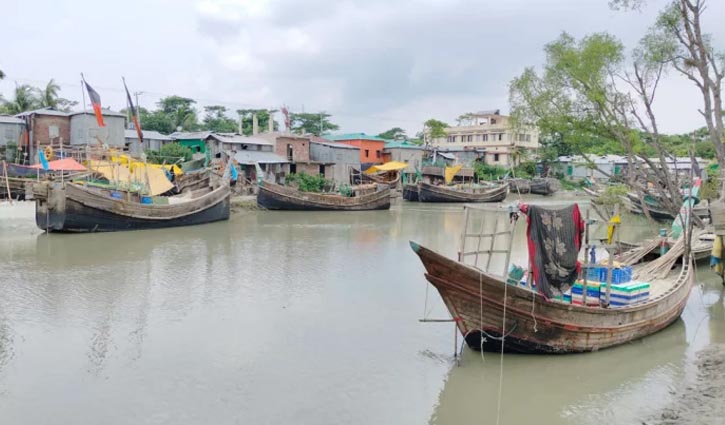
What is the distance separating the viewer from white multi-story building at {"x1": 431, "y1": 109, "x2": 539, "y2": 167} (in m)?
49.8

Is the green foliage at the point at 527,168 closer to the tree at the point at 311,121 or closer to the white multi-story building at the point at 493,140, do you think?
the white multi-story building at the point at 493,140

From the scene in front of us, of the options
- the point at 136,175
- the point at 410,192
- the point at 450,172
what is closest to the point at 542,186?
the point at 450,172

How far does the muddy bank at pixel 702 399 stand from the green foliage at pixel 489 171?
37731 mm

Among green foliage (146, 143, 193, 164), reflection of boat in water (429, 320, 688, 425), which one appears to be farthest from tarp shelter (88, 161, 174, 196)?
reflection of boat in water (429, 320, 688, 425)

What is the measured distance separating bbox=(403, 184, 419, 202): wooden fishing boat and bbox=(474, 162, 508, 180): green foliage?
423 inches

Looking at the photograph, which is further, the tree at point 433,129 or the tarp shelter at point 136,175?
the tree at point 433,129

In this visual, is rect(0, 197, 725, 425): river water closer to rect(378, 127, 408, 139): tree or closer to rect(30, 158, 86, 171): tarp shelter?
rect(30, 158, 86, 171): tarp shelter

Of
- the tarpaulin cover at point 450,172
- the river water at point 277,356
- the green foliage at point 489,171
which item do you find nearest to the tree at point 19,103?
the river water at point 277,356

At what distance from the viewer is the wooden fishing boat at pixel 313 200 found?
2683cm

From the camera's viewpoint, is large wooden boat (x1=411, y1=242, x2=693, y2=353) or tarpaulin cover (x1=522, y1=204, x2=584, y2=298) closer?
large wooden boat (x1=411, y1=242, x2=693, y2=353)

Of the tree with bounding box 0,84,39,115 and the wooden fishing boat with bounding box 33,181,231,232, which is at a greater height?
the tree with bounding box 0,84,39,115

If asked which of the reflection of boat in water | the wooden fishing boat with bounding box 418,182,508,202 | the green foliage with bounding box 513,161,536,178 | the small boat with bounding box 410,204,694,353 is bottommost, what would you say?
the reflection of boat in water

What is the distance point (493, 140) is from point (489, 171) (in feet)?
19.5

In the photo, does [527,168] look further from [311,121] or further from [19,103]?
[19,103]
